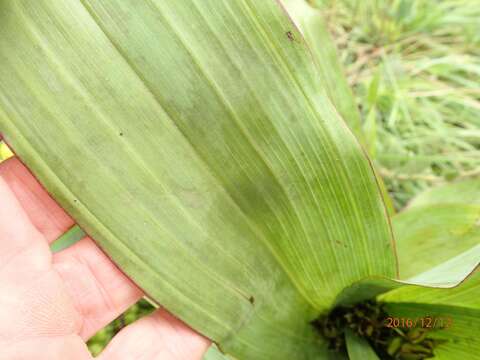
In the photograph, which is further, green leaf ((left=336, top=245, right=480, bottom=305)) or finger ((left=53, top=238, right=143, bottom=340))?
finger ((left=53, top=238, right=143, bottom=340))

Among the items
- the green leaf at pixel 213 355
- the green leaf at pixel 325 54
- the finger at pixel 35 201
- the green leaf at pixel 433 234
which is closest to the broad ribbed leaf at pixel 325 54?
the green leaf at pixel 325 54

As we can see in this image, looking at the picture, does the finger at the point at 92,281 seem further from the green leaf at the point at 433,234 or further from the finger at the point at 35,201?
the green leaf at the point at 433,234

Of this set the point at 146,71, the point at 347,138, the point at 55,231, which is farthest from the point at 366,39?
the point at 55,231

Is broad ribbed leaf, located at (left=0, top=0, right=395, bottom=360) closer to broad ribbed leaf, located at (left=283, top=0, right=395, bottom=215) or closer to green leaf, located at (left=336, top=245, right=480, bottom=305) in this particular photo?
green leaf, located at (left=336, top=245, right=480, bottom=305)

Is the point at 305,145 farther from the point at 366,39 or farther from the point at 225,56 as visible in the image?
the point at 366,39

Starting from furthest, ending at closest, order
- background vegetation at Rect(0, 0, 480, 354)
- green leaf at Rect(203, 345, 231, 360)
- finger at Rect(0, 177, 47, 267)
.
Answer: background vegetation at Rect(0, 0, 480, 354) < green leaf at Rect(203, 345, 231, 360) < finger at Rect(0, 177, 47, 267)

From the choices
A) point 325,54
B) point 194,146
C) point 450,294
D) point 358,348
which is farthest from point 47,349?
point 325,54

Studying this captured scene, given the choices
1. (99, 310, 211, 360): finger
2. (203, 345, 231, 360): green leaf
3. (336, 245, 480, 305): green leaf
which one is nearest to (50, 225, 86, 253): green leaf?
(99, 310, 211, 360): finger

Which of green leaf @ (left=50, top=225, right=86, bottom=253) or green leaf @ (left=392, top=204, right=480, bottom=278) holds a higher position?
green leaf @ (left=50, top=225, right=86, bottom=253)
